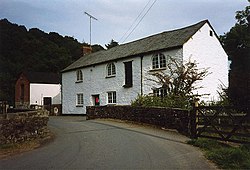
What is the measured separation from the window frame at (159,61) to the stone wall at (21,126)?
12.6 metres

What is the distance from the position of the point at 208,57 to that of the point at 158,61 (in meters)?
4.26

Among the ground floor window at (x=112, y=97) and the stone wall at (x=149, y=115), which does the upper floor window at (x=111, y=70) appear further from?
the stone wall at (x=149, y=115)

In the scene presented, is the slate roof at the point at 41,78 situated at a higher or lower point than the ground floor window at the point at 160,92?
higher

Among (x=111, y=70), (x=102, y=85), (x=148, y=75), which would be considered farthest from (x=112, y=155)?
(x=102, y=85)

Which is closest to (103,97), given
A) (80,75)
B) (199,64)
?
(80,75)

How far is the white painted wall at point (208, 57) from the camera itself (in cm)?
2245

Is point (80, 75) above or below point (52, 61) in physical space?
below

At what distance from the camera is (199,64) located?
2286cm

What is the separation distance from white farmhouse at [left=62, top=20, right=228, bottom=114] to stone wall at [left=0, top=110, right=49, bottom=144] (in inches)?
490

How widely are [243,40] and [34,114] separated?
112ft

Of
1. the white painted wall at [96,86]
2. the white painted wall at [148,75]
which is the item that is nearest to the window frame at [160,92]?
the white painted wall at [148,75]

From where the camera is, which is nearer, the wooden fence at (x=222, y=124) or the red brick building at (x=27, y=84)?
the wooden fence at (x=222, y=124)

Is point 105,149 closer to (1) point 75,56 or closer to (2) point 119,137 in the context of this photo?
(2) point 119,137

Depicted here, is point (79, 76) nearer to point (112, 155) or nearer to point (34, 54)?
point (112, 155)
